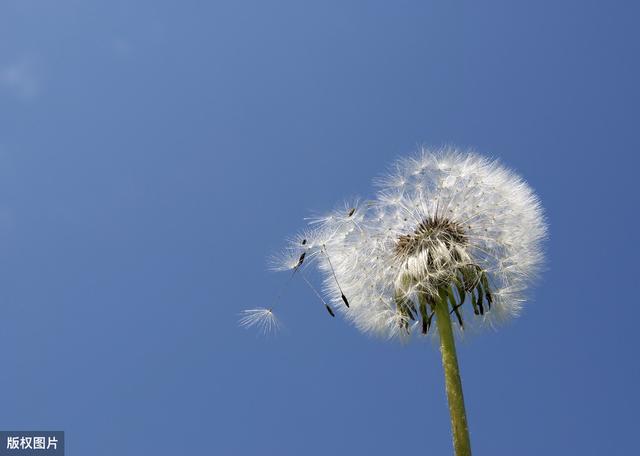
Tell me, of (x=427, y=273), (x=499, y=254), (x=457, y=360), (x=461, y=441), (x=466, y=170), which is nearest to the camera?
(x=461, y=441)

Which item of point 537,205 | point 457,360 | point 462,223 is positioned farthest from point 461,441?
point 537,205

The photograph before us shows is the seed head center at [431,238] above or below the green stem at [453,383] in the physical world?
above

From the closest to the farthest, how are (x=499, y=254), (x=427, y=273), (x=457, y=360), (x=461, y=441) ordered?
(x=461, y=441)
(x=457, y=360)
(x=427, y=273)
(x=499, y=254)

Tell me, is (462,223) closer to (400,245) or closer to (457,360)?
(400,245)

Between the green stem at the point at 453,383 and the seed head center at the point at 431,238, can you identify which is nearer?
the green stem at the point at 453,383

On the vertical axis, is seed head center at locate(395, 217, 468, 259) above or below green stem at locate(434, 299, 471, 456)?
above

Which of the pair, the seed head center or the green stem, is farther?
the seed head center

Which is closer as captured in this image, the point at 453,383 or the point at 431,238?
Result: the point at 453,383

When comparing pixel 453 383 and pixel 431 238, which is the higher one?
pixel 431 238
